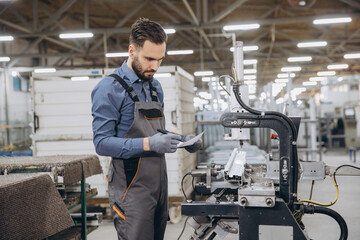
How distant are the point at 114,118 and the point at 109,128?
0.20ft

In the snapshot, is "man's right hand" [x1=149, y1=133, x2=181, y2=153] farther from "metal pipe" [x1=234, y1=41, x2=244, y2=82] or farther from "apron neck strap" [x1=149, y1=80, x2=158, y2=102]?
"metal pipe" [x1=234, y1=41, x2=244, y2=82]

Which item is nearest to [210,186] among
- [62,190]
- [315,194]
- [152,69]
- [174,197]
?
[152,69]

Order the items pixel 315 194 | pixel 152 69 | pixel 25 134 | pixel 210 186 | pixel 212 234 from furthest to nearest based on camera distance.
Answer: pixel 25 134 → pixel 315 194 → pixel 212 234 → pixel 210 186 → pixel 152 69

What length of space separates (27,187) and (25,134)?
12.3m

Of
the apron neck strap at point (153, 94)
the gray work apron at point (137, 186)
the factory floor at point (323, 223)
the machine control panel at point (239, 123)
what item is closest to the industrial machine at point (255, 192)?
the machine control panel at point (239, 123)

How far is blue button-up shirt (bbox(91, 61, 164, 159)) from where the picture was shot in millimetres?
1690

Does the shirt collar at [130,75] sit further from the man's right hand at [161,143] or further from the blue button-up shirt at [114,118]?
the man's right hand at [161,143]

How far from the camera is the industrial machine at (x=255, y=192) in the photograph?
1853 millimetres

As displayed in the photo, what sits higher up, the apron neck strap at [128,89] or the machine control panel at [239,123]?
the apron neck strap at [128,89]

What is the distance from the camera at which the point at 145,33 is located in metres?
1.79

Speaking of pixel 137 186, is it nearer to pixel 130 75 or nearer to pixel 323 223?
pixel 130 75

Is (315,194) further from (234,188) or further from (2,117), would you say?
(2,117)

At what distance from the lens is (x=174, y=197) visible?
4.88 metres

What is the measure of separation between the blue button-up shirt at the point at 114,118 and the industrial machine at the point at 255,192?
1.72 ft
